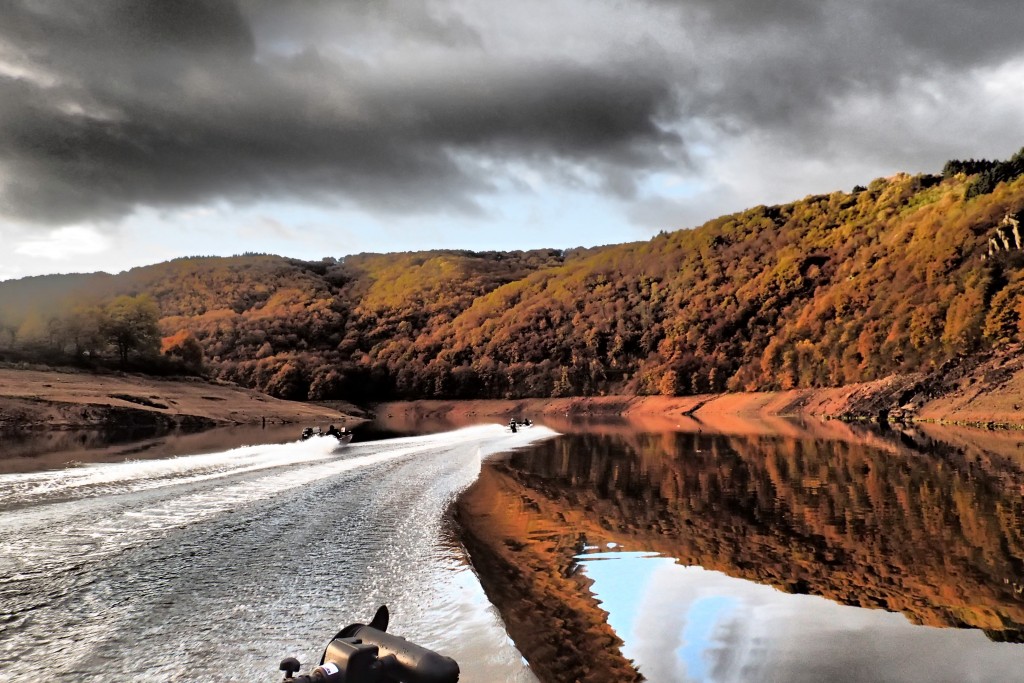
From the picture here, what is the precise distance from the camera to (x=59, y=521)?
1159cm

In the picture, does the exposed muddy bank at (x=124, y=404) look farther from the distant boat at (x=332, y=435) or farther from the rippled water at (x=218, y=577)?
the rippled water at (x=218, y=577)

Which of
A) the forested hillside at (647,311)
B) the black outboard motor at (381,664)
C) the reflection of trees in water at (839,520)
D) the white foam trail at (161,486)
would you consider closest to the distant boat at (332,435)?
the white foam trail at (161,486)

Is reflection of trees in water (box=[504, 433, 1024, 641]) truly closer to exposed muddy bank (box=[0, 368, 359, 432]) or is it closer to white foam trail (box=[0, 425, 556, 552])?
white foam trail (box=[0, 425, 556, 552])

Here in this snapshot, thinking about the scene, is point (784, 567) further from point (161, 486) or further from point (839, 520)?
point (161, 486)

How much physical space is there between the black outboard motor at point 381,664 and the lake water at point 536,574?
118 centimetres

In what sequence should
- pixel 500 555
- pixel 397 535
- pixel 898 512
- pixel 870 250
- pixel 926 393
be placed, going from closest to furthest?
pixel 500 555 < pixel 397 535 < pixel 898 512 < pixel 926 393 < pixel 870 250

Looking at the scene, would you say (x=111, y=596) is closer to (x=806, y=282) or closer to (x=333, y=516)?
(x=333, y=516)

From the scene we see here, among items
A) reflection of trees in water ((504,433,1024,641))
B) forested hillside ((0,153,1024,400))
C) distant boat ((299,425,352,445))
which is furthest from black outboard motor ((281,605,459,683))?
forested hillside ((0,153,1024,400))

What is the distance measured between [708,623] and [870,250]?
79676 mm

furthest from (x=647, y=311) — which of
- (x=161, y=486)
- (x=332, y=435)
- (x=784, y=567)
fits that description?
(x=784, y=567)

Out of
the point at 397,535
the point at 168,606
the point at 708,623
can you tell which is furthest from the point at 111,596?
the point at 708,623

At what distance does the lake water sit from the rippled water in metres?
0.04

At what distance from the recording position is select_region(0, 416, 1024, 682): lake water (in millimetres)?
6004

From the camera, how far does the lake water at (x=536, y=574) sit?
19.7 feet
